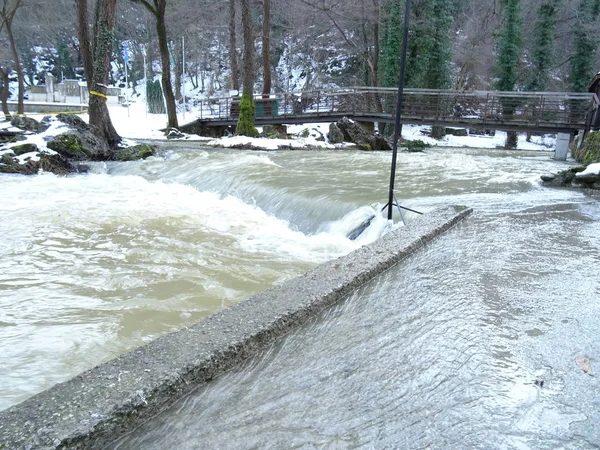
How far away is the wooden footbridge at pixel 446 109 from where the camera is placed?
57.4ft

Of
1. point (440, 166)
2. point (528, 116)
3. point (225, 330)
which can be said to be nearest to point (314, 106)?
point (528, 116)

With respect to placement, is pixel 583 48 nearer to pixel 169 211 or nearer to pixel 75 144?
pixel 75 144

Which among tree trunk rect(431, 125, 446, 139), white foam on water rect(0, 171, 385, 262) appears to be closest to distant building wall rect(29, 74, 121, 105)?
tree trunk rect(431, 125, 446, 139)

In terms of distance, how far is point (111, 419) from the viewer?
185 centimetres

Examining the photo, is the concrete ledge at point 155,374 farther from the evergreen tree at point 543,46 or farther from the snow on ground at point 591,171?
the evergreen tree at point 543,46

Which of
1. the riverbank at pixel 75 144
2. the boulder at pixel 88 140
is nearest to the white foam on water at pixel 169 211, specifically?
the riverbank at pixel 75 144

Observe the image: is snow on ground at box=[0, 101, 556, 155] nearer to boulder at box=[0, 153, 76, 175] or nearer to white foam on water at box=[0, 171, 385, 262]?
boulder at box=[0, 153, 76, 175]

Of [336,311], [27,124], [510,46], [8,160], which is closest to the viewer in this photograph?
[336,311]

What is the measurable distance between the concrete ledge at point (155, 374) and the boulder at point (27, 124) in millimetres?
12858

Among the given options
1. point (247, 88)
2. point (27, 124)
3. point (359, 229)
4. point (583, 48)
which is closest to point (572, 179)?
point (359, 229)

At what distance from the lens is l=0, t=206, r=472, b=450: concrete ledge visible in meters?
1.78

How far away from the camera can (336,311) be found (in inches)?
119

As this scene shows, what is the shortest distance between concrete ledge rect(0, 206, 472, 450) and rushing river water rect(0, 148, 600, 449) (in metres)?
0.08

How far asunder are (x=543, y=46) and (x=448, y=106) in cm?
1110
